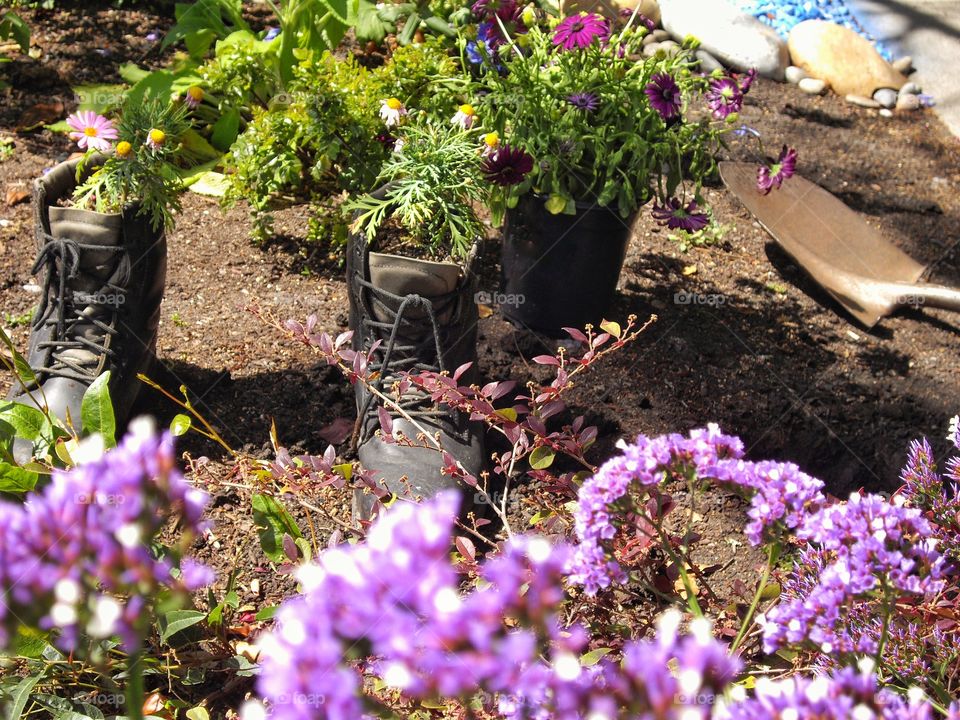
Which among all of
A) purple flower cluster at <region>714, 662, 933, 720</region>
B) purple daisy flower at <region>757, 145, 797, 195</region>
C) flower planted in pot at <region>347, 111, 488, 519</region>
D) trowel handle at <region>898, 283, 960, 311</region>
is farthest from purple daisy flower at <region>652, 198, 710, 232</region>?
purple flower cluster at <region>714, 662, 933, 720</region>

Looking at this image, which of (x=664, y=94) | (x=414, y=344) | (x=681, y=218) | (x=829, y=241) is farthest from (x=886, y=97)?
(x=414, y=344)

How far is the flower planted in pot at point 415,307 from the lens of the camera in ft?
5.72

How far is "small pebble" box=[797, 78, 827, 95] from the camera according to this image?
410cm

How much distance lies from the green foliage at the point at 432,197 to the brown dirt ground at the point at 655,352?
424 millimetres

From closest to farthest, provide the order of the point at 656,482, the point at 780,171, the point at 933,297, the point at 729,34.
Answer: the point at 656,482 → the point at 780,171 → the point at 933,297 → the point at 729,34

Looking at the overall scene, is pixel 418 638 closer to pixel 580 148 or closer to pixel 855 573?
pixel 855 573

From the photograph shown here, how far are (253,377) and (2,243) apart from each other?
1.03m

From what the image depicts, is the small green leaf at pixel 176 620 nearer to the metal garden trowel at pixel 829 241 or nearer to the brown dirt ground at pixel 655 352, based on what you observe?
the brown dirt ground at pixel 655 352

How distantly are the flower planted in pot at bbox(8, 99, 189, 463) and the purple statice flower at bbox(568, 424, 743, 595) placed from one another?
116 centimetres

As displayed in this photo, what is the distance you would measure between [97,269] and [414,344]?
2.19 ft

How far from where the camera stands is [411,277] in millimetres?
1745

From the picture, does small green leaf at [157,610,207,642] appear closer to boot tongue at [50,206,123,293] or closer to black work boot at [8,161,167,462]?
black work boot at [8,161,167,462]

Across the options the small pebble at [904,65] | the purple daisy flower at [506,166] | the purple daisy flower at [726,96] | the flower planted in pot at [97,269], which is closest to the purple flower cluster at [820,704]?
the flower planted in pot at [97,269]

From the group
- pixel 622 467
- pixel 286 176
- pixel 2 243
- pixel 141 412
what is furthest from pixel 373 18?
pixel 622 467
